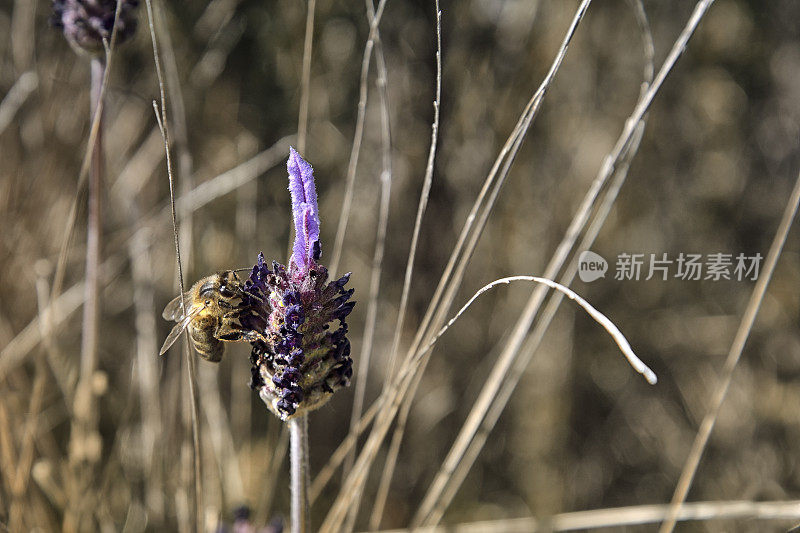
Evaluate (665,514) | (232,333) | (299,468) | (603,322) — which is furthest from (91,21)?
(665,514)

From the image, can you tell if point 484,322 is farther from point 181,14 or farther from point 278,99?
point 181,14

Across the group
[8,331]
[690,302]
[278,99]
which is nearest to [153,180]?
[278,99]

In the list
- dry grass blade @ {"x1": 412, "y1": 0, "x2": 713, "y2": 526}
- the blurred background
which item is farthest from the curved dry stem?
the blurred background

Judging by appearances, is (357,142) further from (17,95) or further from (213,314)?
(17,95)

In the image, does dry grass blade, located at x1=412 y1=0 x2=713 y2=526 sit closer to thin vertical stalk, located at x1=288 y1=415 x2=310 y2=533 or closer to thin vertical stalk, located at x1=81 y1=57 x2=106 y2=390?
thin vertical stalk, located at x1=288 y1=415 x2=310 y2=533

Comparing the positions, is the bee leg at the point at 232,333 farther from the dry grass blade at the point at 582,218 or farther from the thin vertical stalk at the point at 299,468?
the dry grass blade at the point at 582,218
